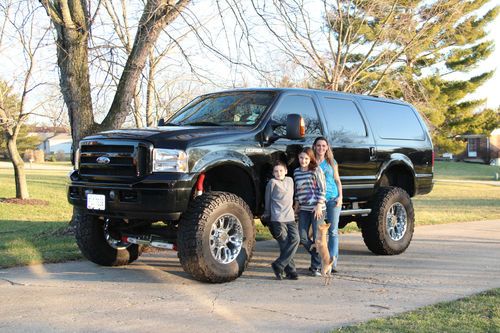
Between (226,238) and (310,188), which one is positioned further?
(310,188)

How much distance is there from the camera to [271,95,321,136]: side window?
24.4ft

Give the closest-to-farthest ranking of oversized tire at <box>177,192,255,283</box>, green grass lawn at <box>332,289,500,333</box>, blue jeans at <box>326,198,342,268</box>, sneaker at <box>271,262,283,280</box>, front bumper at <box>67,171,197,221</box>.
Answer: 1. green grass lawn at <box>332,289,500,333</box>
2. front bumper at <box>67,171,197,221</box>
3. oversized tire at <box>177,192,255,283</box>
4. sneaker at <box>271,262,283,280</box>
5. blue jeans at <box>326,198,342,268</box>

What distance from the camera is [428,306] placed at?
5516 mm

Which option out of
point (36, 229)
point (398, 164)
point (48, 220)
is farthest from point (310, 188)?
point (48, 220)

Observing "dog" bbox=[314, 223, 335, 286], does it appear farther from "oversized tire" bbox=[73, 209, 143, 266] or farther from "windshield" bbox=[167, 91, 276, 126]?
"oversized tire" bbox=[73, 209, 143, 266]

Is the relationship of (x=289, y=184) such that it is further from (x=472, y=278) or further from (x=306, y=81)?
(x=306, y=81)

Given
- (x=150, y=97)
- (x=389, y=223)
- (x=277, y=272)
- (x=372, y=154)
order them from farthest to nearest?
(x=150, y=97) → (x=389, y=223) → (x=372, y=154) → (x=277, y=272)

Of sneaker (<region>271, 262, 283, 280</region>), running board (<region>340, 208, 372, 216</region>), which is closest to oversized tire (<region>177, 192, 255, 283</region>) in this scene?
sneaker (<region>271, 262, 283, 280</region>)

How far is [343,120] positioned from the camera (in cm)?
841

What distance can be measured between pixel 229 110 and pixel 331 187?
5.20ft

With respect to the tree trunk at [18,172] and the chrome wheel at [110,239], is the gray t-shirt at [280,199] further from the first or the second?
the tree trunk at [18,172]

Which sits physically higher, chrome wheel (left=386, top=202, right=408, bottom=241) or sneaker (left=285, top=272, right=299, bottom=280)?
chrome wheel (left=386, top=202, right=408, bottom=241)

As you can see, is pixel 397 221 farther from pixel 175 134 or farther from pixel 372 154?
pixel 175 134

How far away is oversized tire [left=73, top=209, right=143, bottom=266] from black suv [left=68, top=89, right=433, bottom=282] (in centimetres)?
1
